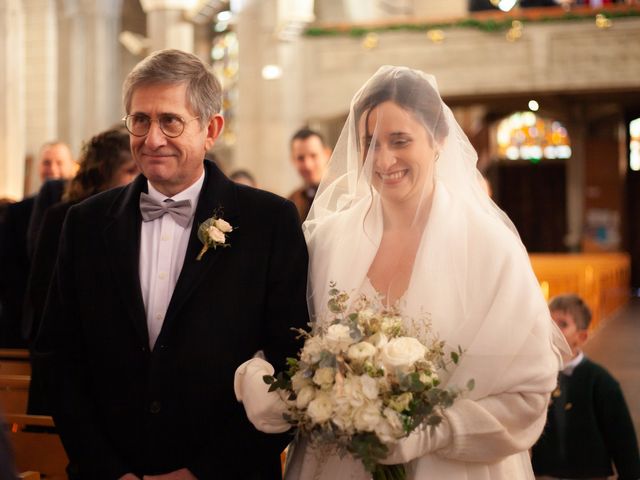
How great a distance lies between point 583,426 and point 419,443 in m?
2.53

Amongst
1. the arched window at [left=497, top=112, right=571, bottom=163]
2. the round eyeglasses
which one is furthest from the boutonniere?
the arched window at [left=497, top=112, right=571, bottom=163]

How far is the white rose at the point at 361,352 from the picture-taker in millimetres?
2654

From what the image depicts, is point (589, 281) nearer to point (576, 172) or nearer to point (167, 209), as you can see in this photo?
point (167, 209)

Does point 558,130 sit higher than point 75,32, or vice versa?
point 75,32

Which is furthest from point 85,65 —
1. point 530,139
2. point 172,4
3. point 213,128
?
point 213,128

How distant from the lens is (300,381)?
8.95ft

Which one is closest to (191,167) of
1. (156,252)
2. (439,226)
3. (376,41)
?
(156,252)

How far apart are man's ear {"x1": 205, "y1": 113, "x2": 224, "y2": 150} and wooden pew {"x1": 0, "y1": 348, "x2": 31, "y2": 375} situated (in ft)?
7.65

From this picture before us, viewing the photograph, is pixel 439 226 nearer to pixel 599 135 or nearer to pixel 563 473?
pixel 563 473

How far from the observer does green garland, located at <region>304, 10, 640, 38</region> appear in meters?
17.0

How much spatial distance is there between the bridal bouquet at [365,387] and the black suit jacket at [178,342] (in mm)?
356

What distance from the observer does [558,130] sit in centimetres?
2677

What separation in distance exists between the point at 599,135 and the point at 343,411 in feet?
81.4

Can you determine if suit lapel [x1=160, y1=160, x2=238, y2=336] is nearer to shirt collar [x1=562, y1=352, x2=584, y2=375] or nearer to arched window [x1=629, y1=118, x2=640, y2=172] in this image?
shirt collar [x1=562, y1=352, x2=584, y2=375]
